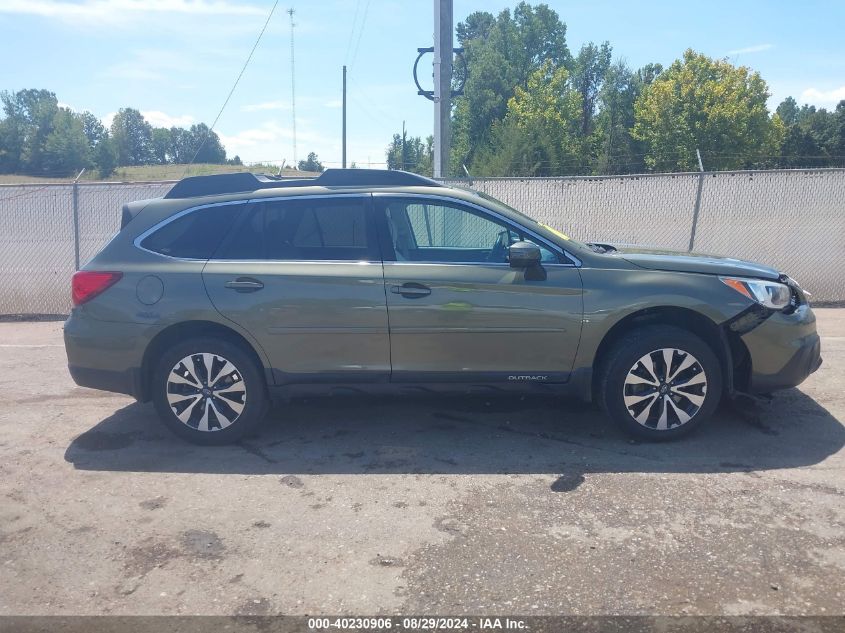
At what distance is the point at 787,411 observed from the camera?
5574 millimetres

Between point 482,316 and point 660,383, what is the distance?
1.26m

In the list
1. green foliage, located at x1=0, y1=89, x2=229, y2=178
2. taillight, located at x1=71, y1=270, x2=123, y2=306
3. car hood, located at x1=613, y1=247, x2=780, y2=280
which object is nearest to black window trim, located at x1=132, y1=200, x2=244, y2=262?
taillight, located at x1=71, y1=270, x2=123, y2=306

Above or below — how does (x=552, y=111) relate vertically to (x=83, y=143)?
above

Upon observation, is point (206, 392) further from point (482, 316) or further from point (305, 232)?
point (482, 316)

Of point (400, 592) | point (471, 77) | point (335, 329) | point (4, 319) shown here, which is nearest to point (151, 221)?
point (335, 329)

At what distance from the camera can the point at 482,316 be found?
4.86 m

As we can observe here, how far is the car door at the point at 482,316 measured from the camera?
4859mm

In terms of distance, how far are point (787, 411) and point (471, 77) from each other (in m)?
59.7

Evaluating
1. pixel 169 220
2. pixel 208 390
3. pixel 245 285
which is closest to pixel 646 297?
pixel 245 285

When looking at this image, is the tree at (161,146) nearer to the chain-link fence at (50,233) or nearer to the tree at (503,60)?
the chain-link fence at (50,233)

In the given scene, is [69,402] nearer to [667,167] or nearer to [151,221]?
[151,221]

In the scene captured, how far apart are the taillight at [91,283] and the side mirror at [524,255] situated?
2668 mm

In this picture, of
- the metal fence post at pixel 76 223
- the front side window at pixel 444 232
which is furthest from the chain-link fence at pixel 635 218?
the front side window at pixel 444 232

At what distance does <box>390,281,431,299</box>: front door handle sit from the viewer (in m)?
4.87
